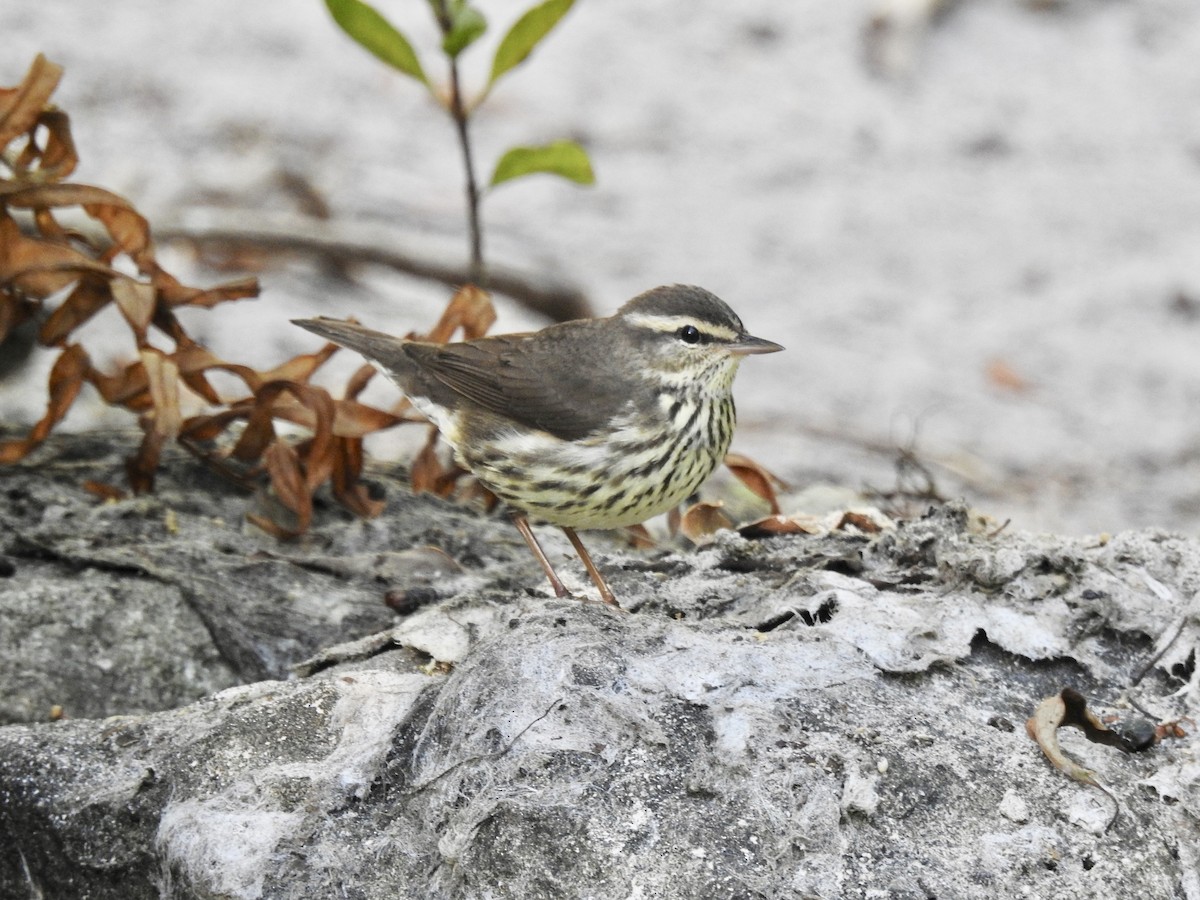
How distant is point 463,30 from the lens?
5.45 meters

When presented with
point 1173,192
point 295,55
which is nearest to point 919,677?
point 1173,192

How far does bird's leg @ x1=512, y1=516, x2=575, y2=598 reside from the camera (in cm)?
430

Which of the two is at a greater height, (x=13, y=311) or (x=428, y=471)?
(x=13, y=311)

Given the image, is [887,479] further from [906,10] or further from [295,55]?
[295,55]

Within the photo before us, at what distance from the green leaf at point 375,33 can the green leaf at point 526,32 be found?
0.28m

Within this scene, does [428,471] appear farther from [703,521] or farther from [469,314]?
[703,521]

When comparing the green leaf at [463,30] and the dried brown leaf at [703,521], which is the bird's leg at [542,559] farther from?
the green leaf at [463,30]

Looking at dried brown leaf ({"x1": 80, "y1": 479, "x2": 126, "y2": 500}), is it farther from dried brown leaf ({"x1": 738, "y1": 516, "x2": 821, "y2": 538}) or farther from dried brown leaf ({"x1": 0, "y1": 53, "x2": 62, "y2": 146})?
dried brown leaf ({"x1": 738, "y1": 516, "x2": 821, "y2": 538})

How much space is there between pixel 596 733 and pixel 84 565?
183cm

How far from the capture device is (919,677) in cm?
360

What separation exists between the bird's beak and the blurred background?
2119mm

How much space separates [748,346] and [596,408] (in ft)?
1.76

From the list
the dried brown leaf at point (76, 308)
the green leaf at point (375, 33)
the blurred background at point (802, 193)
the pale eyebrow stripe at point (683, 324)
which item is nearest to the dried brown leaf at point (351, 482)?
the dried brown leaf at point (76, 308)

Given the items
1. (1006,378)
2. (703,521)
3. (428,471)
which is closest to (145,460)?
(428,471)
